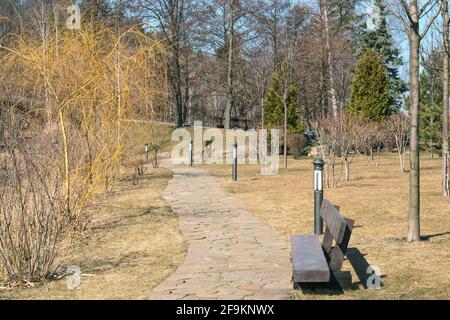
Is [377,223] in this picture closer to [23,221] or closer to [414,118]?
[414,118]

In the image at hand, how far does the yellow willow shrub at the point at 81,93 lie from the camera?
9.70m

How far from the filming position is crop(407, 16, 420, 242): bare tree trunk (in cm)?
764

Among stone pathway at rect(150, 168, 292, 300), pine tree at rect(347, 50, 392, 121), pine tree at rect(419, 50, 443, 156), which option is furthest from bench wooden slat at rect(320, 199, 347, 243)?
pine tree at rect(347, 50, 392, 121)

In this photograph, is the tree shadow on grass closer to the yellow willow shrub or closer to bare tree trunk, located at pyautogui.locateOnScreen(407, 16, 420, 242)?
bare tree trunk, located at pyautogui.locateOnScreen(407, 16, 420, 242)

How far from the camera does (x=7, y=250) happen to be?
20.7 feet

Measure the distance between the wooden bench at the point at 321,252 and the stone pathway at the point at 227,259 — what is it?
34 centimetres

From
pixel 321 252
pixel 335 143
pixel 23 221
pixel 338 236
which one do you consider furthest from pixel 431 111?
pixel 23 221

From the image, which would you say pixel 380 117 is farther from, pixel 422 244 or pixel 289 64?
pixel 422 244

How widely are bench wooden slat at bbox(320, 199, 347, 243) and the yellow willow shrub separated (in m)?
4.33

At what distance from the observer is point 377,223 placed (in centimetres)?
971

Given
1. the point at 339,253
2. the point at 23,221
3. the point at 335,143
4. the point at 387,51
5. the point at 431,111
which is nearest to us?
the point at 339,253

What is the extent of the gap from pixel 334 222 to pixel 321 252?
339mm

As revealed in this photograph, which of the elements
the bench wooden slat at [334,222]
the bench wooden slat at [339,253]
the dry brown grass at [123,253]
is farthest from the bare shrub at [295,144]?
the bench wooden slat at [339,253]

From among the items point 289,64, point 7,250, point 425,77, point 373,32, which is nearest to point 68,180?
point 7,250
